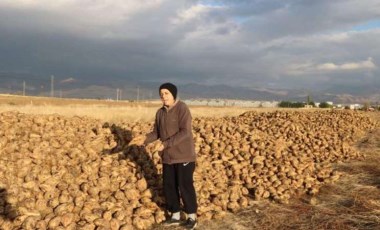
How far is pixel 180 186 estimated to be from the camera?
576 cm

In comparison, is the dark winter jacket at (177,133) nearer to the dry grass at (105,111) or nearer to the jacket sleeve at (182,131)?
the jacket sleeve at (182,131)

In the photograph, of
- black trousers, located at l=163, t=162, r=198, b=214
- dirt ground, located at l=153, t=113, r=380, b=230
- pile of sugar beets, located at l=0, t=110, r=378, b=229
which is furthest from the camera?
dirt ground, located at l=153, t=113, r=380, b=230

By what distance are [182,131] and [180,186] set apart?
772 mm

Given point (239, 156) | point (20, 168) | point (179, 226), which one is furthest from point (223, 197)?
point (20, 168)

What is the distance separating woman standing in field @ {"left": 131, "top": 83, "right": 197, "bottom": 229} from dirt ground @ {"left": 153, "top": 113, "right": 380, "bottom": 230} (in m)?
0.59

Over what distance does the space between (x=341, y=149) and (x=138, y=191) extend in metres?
6.27

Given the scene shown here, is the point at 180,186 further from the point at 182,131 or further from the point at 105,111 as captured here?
the point at 105,111

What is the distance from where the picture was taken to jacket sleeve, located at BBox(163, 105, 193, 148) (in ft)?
17.9

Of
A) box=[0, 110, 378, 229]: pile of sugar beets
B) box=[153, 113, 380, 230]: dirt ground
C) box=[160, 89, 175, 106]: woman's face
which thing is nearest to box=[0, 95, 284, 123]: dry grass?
box=[0, 110, 378, 229]: pile of sugar beets

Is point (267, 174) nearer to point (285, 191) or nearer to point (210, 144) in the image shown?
point (285, 191)

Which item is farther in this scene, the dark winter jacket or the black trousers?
the black trousers

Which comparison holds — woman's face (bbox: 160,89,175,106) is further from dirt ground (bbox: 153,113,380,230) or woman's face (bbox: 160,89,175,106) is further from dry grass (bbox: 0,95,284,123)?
dry grass (bbox: 0,95,284,123)

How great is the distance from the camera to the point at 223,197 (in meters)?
6.98

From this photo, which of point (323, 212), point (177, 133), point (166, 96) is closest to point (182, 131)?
point (177, 133)
